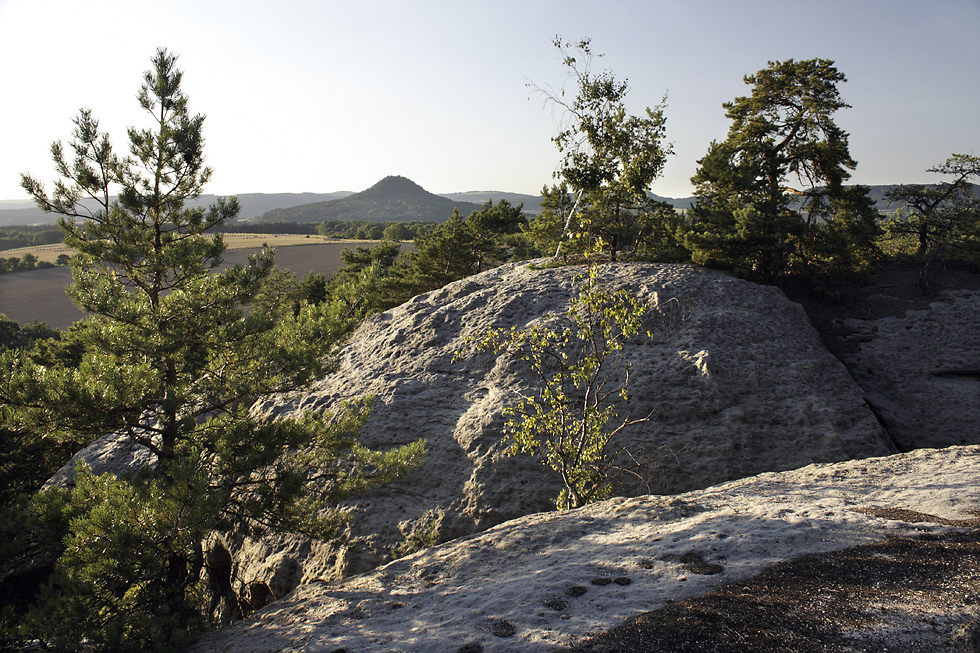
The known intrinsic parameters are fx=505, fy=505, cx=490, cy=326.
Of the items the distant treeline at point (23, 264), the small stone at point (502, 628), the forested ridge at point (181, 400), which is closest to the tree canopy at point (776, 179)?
the forested ridge at point (181, 400)

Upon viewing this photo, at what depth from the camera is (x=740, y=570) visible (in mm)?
4609

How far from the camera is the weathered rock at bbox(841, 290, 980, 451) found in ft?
37.2

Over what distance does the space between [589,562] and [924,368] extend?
12489 mm

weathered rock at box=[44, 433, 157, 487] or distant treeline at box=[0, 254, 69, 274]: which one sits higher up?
distant treeline at box=[0, 254, 69, 274]

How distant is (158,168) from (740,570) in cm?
1003

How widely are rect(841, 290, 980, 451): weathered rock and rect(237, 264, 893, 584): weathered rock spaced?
1.72 m

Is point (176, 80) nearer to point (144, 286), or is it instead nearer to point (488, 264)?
point (144, 286)

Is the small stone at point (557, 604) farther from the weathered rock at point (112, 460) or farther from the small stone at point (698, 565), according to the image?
the weathered rock at point (112, 460)

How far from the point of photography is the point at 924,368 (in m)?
12.8

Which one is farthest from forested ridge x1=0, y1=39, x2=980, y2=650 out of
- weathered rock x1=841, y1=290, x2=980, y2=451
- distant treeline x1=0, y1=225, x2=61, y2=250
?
distant treeline x1=0, y1=225, x2=61, y2=250

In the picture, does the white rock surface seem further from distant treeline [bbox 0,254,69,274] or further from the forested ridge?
distant treeline [bbox 0,254,69,274]

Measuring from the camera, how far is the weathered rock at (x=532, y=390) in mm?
8961

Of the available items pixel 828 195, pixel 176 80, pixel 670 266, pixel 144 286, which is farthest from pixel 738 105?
pixel 144 286

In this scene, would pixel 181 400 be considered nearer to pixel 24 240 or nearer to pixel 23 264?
pixel 23 264
